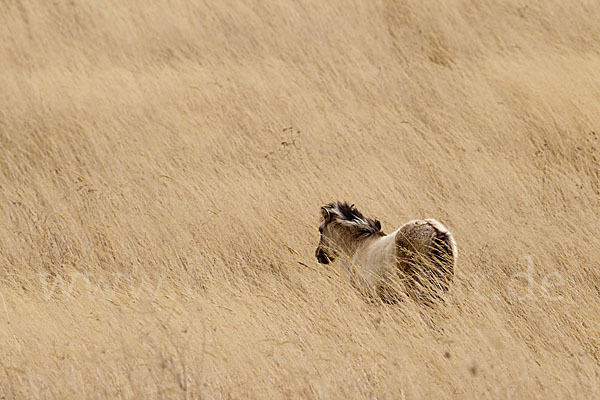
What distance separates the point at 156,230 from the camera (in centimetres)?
666

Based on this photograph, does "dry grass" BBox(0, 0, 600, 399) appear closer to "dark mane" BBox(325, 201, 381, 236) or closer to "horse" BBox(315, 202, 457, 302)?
"horse" BBox(315, 202, 457, 302)

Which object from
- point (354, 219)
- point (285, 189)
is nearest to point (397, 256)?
point (354, 219)

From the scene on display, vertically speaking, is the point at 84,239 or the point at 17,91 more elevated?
the point at 17,91

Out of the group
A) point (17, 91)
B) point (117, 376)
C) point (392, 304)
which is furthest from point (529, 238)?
point (17, 91)

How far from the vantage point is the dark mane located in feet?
18.6

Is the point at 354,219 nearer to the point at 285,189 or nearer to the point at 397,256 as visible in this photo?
the point at 397,256

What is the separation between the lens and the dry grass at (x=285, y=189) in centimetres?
415

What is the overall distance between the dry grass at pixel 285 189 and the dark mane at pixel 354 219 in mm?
419

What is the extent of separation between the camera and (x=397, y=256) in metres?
4.96

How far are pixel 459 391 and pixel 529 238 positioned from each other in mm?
2628

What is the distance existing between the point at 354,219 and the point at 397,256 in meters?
0.89

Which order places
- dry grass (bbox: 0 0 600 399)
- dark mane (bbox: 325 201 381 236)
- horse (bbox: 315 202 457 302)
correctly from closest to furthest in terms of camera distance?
dry grass (bbox: 0 0 600 399) → horse (bbox: 315 202 457 302) → dark mane (bbox: 325 201 381 236)

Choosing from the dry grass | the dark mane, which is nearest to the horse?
the dark mane

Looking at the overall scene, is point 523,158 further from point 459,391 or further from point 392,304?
point 459,391
